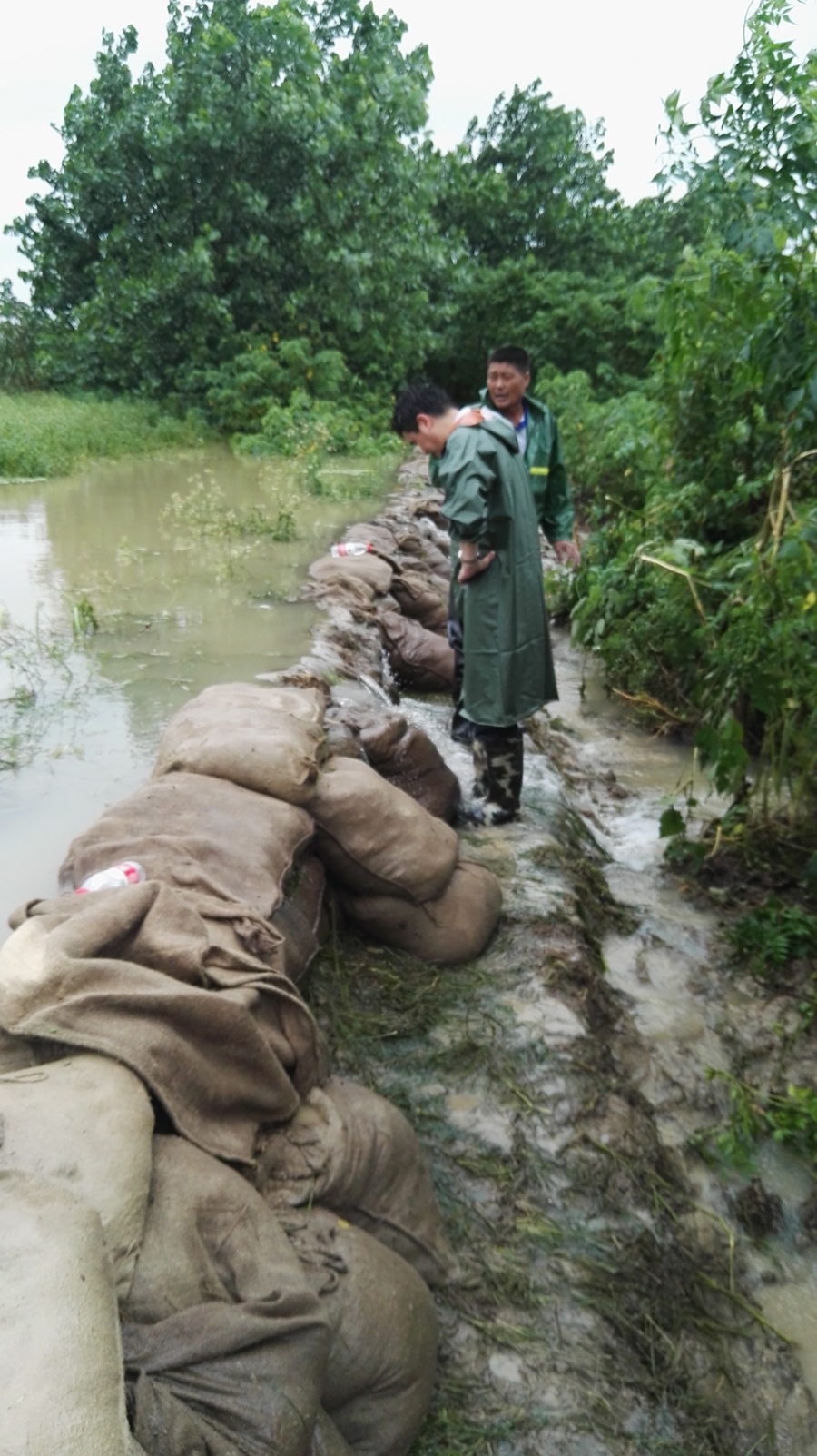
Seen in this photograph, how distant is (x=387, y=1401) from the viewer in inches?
73.7

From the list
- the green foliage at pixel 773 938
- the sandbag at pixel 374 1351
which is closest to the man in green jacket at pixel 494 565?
the green foliage at pixel 773 938

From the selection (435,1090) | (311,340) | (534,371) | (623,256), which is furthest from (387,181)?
(435,1090)

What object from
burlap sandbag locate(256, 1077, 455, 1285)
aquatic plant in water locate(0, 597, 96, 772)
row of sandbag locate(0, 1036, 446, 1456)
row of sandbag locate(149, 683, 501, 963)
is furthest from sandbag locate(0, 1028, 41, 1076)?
aquatic plant in water locate(0, 597, 96, 772)

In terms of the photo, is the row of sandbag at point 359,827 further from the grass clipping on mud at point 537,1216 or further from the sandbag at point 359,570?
the sandbag at point 359,570

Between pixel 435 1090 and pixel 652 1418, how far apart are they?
85 centimetres

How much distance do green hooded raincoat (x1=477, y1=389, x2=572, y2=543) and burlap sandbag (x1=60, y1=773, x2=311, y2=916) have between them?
2347 mm

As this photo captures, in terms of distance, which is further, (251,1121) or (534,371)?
(534,371)

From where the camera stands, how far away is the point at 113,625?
5930 millimetres

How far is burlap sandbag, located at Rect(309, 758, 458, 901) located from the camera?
3.13 meters

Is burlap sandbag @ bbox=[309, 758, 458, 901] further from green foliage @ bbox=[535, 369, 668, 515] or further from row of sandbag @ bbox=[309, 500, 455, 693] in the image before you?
green foliage @ bbox=[535, 369, 668, 515]

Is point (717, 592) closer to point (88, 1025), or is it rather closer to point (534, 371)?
point (88, 1025)

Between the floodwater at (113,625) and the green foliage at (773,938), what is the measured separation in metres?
2.17

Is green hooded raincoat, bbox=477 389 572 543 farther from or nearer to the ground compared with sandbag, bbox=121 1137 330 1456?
farther from the ground

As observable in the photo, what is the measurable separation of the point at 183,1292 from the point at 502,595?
2.68m
